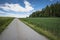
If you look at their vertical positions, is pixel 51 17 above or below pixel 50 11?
below

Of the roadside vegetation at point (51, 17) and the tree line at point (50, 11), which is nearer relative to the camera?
the roadside vegetation at point (51, 17)

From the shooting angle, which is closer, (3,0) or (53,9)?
(3,0)

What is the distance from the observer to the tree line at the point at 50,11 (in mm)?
5761

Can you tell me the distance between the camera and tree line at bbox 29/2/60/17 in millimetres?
5761

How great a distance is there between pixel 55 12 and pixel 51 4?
0.34 metres

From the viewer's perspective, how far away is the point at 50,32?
5551 millimetres

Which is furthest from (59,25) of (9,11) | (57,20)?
(9,11)

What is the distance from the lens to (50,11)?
20.0 ft

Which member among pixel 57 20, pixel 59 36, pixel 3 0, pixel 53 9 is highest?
pixel 3 0

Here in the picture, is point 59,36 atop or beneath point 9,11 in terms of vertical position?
beneath

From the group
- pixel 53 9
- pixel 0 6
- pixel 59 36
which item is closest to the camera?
Result: pixel 59 36

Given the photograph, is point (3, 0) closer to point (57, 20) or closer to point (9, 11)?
point (9, 11)

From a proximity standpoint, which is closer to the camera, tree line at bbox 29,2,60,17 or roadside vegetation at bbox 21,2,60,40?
roadside vegetation at bbox 21,2,60,40

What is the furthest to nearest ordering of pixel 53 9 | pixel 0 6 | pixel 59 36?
pixel 53 9, pixel 0 6, pixel 59 36
